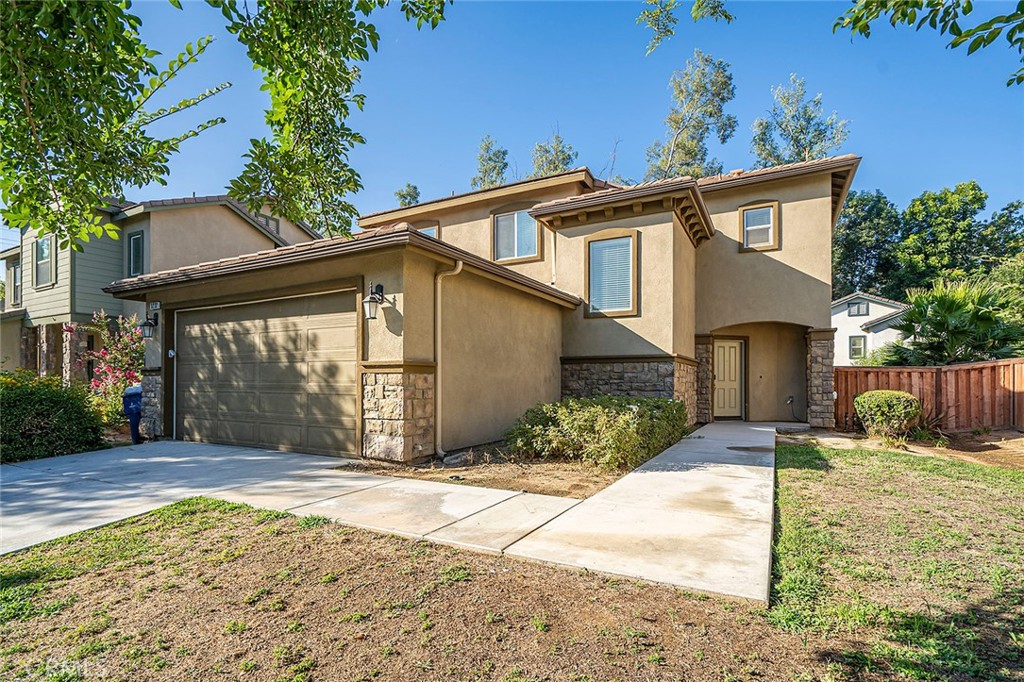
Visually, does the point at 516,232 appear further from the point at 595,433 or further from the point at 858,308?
the point at 858,308

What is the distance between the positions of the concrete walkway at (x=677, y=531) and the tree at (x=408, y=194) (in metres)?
28.2

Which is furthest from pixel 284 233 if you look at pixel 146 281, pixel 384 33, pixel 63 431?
pixel 384 33

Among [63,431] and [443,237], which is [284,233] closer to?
[443,237]

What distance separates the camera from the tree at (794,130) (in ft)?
86.9

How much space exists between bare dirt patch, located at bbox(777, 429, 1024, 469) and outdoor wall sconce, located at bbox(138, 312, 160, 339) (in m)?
12.2

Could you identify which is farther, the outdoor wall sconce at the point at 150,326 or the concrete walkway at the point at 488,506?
the outdoor wall sconce at the point at 150,326

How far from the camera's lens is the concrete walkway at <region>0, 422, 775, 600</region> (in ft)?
12.1

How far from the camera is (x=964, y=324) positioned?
1120cm

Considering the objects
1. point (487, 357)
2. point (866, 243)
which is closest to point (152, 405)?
point (487, 357)

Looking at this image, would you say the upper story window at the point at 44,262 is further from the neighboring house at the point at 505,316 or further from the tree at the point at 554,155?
the tree at the point at 554,155

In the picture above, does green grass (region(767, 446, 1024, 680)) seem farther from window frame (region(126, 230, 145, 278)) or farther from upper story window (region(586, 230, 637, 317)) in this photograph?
window frame (region(126, 230, 145, 278))

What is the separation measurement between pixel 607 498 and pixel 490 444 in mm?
3752

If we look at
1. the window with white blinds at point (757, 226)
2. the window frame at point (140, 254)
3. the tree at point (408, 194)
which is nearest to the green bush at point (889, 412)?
the window with white blinds at point (757, 226)

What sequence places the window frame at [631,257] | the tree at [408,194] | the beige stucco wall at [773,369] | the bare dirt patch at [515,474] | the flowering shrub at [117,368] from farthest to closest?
the tree at [408,194], the beige stucco wall at [773,369], the flowering shrub at [117,368], the window frame at [631,257], the bare dirt patch at [515,474]
